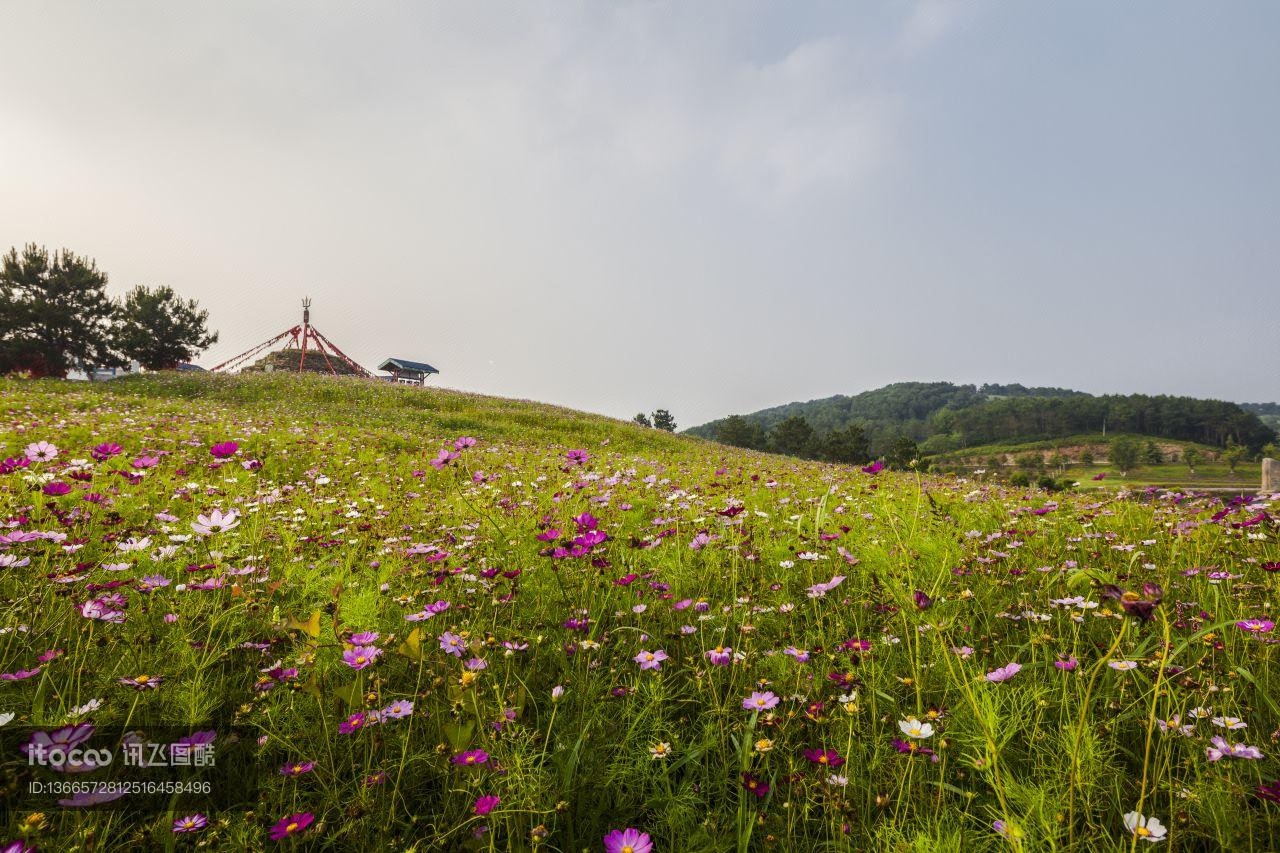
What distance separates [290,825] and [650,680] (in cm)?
113

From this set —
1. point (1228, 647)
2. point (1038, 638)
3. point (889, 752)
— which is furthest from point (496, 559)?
point (1228, 647)

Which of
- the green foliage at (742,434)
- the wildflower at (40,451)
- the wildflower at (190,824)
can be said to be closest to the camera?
the wildflower at (190,824)

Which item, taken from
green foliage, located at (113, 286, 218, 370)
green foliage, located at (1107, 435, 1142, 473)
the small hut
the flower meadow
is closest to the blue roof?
the small hut

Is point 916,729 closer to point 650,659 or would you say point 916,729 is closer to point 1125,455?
point 650,659

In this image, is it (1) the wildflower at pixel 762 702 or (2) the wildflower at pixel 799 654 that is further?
(2) the wildflower at pixel 799 654

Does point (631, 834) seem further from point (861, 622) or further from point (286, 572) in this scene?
point (286, 572)

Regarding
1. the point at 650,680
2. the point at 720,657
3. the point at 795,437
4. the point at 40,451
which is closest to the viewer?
the point at 720,657

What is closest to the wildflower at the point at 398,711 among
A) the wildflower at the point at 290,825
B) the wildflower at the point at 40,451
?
the wildflower at the point at 290,825

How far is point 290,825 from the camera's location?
1.27 metres

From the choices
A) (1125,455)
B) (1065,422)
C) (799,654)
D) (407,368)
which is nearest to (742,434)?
(407,368)

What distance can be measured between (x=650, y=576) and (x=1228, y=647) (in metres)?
2.46

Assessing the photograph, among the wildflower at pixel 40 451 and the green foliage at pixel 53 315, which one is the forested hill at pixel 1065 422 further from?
the wildflower at pixel 40 451

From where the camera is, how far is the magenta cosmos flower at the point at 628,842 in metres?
1.23

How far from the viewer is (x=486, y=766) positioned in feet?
4.78
